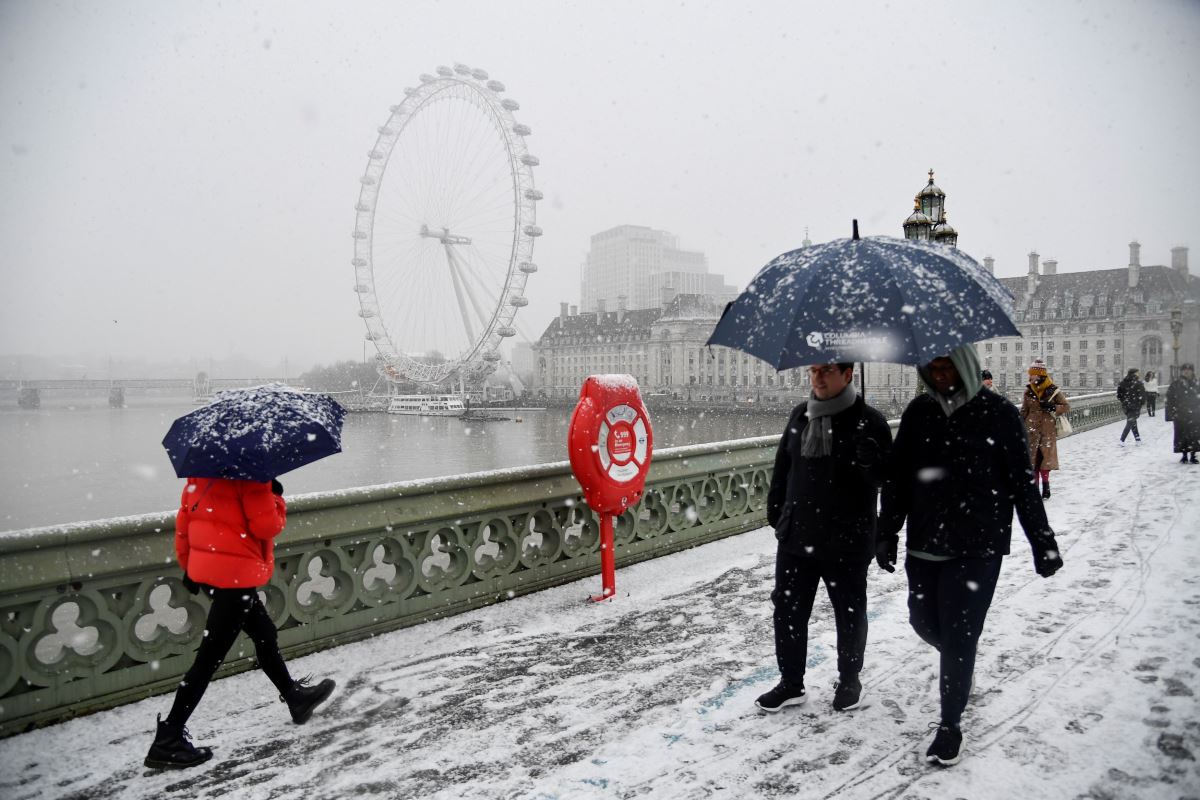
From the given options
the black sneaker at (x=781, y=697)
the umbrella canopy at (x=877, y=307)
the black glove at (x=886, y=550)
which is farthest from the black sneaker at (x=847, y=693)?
the umbrella canopy at (x=877, y=307)

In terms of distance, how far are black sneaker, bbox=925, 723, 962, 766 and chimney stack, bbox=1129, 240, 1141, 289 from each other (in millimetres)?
97051

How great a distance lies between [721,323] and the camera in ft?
11.6

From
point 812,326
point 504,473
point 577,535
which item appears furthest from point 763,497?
point 812,326

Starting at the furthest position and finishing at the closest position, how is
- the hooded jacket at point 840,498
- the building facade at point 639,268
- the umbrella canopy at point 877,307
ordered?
the building facade at point 639,268
the hooded jacket at point 840,498
the umbrella canopy at point 877,307

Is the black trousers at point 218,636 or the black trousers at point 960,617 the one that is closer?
the black trousers at point 960,617

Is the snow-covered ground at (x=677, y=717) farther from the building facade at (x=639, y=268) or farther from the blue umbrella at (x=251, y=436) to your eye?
the building facade at (x=639, y=268)

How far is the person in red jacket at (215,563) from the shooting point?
3354 millimetres

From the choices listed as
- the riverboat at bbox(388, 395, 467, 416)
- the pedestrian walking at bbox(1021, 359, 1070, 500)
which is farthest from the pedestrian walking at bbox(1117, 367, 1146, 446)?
the riverboat at bbox(388, 395, 467, 416)

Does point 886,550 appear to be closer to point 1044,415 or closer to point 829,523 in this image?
point 829,523

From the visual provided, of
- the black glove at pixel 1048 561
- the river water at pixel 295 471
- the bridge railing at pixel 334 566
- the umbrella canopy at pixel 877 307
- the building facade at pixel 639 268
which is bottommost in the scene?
the river water at pixel 295 471

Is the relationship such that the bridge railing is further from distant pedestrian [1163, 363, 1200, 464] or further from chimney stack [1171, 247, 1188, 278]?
chimney stack [1171, 247, 1188, 278]

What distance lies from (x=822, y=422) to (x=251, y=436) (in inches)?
98.6

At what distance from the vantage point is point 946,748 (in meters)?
3.22

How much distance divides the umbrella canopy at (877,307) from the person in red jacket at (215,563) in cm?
223
